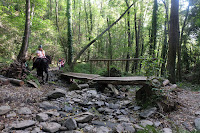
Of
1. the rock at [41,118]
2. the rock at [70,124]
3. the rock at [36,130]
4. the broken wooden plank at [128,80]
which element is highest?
the broken wooden plank at [128,80]


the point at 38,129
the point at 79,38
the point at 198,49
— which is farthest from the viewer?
the point at 79,38

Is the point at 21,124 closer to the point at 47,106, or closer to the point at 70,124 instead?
the point at 70,124

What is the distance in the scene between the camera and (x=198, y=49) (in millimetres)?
13180

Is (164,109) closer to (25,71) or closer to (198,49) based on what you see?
(25,71)

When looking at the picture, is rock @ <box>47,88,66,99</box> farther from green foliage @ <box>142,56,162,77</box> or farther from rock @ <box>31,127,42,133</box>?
green foliage @ <box>142,56,162,77</box>

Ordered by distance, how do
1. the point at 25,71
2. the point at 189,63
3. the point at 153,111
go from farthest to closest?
the point at 189,63 < the point at 25,71 < the point at 153,111

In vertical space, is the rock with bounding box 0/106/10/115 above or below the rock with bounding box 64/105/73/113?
above

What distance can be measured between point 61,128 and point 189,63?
17505 mm

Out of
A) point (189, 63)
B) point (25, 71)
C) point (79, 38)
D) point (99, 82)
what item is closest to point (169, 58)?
point (99, 82)

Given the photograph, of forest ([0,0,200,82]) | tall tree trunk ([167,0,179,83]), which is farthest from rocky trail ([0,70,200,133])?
tall tree trunk ([167,0,179,83])

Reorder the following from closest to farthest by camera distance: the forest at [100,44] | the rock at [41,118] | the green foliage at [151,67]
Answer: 1. the rock at [41,118]
2. the green foliage at [151,67]
3. the forest at [100,44]

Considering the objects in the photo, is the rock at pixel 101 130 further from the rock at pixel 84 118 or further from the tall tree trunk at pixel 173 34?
the tall tree trunk at pixel 173 34

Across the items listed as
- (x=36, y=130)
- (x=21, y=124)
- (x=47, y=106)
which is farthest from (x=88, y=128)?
(x=47, y=106)

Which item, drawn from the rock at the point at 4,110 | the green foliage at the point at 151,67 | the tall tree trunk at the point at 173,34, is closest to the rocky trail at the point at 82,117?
the rock at the point at 4,110
